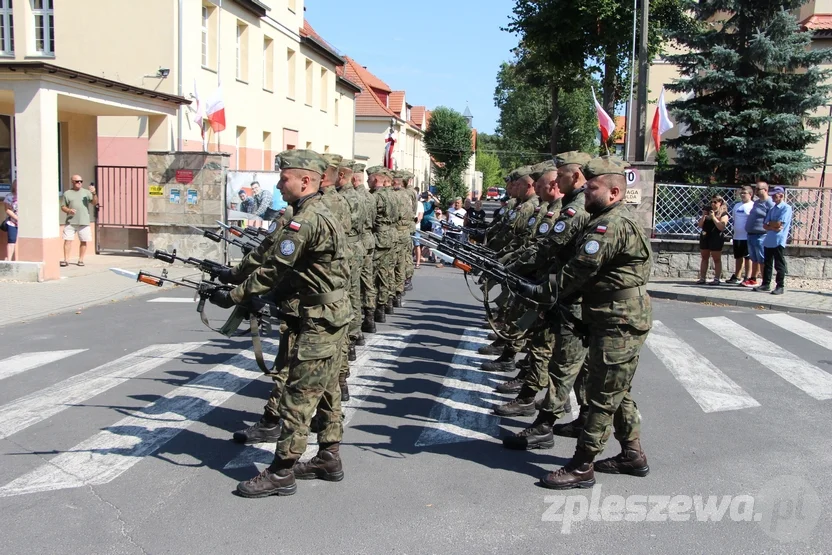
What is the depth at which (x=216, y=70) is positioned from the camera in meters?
20.8

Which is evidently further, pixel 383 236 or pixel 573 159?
pixel 383 236

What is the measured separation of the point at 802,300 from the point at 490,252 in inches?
308

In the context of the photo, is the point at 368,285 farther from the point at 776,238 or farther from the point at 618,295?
the point at 776,238

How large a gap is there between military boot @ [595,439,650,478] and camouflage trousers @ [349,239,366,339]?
3.20m

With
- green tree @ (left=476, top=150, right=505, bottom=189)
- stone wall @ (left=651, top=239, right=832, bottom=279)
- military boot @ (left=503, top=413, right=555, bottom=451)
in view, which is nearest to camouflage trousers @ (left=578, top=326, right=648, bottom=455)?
military boot @ (left=503, top=413, right=555, bottom=451)

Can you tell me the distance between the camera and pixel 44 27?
1883 centimetres

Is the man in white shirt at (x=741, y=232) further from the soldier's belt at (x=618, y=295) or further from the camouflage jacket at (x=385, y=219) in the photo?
the soldier's belt at (x=618, y=295)

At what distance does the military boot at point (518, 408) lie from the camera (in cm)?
635

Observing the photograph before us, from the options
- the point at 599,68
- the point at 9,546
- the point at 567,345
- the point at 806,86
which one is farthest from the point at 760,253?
the point at 599,68

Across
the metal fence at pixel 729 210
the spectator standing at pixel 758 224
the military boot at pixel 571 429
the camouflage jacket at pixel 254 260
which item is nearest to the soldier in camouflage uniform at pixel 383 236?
the military boot at pixel 571 429

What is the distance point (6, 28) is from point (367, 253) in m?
15.1

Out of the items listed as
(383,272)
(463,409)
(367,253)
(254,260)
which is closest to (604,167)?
(254,260)

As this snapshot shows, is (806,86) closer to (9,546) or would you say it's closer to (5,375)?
(5,375)

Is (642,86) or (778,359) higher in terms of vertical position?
(642,86)
